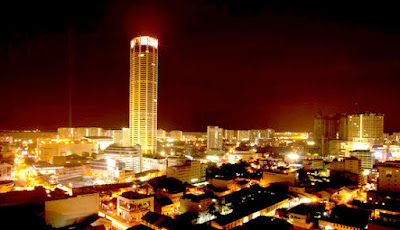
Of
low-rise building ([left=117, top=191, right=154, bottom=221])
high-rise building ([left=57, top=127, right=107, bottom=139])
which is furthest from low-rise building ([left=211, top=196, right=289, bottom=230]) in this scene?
high-rise building ([left=57, top=127, right=107, bottom=139])

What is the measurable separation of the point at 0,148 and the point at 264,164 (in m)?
18.6

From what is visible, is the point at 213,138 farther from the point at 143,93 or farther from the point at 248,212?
the point at 248,212

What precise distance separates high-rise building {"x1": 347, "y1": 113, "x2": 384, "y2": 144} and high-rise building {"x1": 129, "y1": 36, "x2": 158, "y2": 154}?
1627cm

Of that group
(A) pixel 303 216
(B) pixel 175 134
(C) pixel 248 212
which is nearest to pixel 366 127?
(A) pixel 303 216

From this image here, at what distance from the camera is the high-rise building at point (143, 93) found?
19172mm

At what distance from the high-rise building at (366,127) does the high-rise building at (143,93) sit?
641 inches

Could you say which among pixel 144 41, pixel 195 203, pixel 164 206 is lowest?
pixel 164 206

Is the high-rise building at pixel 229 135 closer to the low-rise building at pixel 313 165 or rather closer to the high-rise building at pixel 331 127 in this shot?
the high-rise building at pixel 331 127

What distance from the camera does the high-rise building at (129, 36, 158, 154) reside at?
62.9 feet

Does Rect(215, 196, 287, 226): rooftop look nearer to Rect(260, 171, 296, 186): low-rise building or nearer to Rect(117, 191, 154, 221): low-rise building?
Rect(260, 171, 296, 186): low-rise building

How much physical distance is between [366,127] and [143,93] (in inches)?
698

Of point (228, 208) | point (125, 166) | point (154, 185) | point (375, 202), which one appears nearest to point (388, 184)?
point (375, 202)

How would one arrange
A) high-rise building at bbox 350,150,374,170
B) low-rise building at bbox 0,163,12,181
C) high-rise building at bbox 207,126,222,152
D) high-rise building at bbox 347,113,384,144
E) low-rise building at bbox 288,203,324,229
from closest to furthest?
low-rise building at bbox 288,203,324,229, low-rise building at bbox 0,163,12,181, high-rise building at bbox 350,150,374,170, high-rise building at bbox 347,113,384,144, high-rise building at bbox 207,126,222,152

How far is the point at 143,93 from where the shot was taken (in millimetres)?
19297
